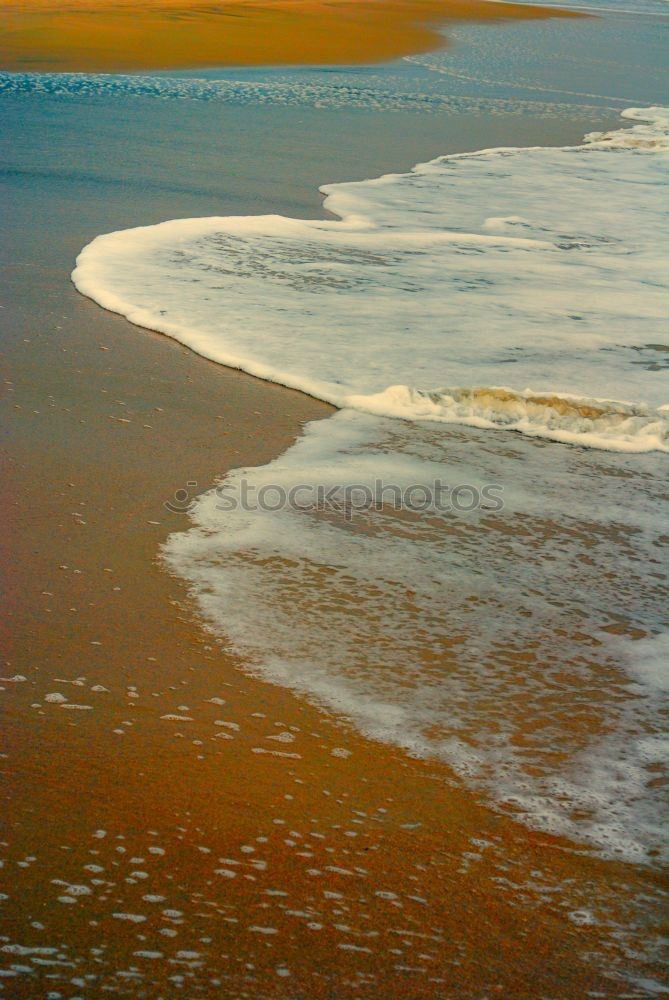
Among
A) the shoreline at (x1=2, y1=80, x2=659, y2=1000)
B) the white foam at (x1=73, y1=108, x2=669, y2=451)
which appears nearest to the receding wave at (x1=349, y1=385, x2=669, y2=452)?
the white foam at (x1=73, y1=108, x2=669, y2=451)

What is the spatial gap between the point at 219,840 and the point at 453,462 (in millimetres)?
2314

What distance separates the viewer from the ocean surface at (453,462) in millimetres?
2689

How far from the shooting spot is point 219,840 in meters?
2.21

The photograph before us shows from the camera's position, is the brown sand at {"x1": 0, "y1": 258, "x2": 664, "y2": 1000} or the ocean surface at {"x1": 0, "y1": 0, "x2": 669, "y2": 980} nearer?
the brown sand at {"x1": 0, "y1": 258, "x2": 664, "y2": 1000}

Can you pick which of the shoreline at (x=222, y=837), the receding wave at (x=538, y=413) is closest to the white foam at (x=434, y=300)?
the receding wave at (x=538, y=413)

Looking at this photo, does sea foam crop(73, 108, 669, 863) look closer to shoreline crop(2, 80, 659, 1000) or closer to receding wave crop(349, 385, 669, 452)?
receding wave crop(349, 385, 669, 452)

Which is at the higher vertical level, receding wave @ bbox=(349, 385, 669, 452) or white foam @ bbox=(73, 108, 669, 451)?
white foam @ bbox=(73, 108, 669, 451)

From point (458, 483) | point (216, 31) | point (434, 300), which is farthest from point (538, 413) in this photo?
point (216, 31)

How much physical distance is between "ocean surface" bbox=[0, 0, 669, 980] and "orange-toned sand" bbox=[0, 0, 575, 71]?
25.2ft

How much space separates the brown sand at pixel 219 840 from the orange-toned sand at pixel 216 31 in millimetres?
14216

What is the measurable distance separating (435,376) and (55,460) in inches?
75.6

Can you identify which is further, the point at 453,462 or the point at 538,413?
the point at 538,413

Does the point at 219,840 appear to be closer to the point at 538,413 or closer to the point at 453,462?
the point at 453,462

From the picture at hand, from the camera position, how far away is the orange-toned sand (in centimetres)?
1723
